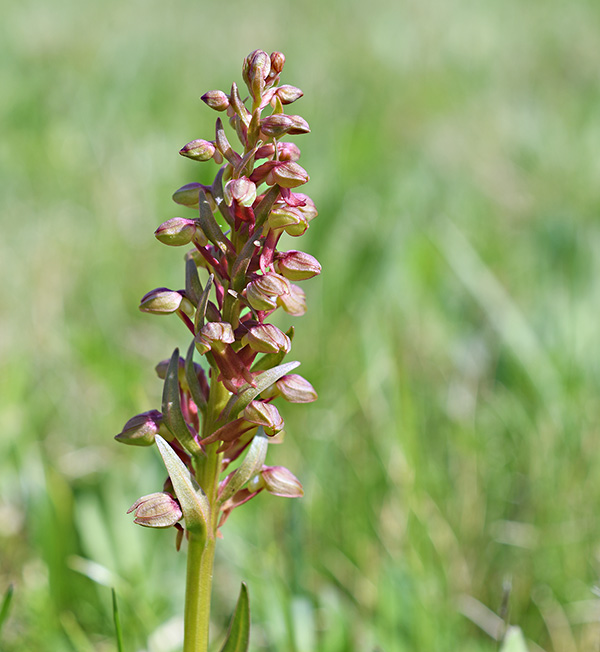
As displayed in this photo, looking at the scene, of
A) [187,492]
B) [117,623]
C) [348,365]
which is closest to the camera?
[187,492]

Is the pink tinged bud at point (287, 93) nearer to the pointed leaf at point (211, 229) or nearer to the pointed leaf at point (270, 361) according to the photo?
the pointed leaf at point (211, 229)

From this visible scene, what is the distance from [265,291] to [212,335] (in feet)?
0.31

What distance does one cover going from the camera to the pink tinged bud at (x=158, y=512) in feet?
3.31

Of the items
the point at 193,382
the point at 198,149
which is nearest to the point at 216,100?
the point at 198,149

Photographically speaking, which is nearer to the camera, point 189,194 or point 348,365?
point 189,194

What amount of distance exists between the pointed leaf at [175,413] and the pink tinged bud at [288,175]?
11.3 inches

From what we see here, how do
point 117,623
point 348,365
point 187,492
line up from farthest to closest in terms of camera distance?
point 348,365, point 117,623, point 187,492

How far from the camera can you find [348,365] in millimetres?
2969

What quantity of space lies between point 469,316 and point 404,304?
0.31 metres

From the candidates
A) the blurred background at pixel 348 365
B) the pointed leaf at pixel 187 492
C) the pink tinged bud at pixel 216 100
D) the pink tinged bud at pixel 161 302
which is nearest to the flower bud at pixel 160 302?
the pink tinged bud at pixel 161 302

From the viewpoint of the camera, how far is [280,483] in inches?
45.2

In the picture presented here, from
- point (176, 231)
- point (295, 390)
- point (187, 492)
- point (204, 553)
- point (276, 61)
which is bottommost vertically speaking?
point (204, 553)

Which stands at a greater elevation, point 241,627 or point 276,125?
point 276,125

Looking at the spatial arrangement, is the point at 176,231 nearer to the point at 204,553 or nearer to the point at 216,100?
the point at 216,100
